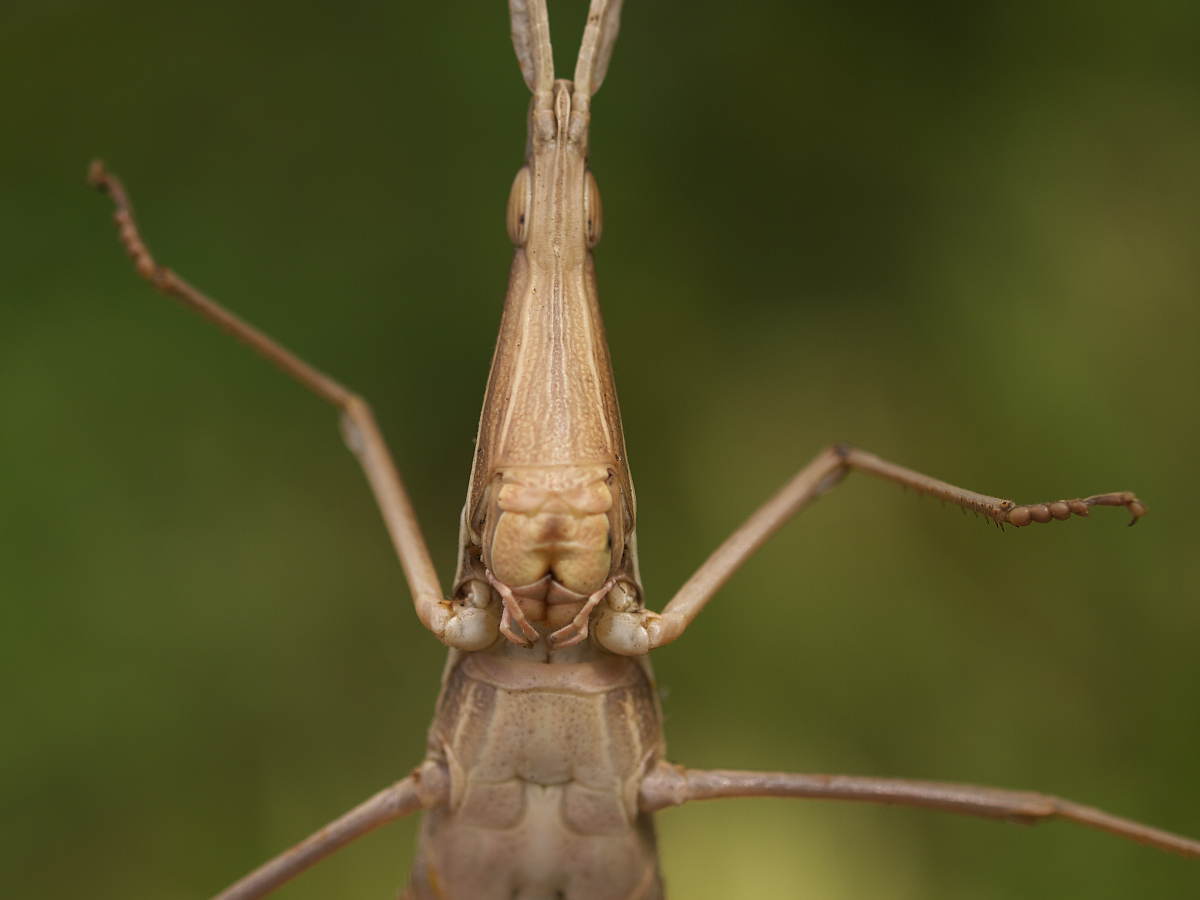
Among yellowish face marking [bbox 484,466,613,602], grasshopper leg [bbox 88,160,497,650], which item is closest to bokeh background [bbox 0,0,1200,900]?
grasshopper leg [bbox 88,160,497,650]

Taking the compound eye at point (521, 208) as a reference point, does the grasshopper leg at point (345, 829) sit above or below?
below

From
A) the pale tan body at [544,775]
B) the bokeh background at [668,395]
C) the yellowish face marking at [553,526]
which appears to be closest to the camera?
the yellowish face marking at [553,526]

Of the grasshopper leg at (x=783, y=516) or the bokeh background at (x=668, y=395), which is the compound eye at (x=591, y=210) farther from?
the bokeh background at (x=668, y=395)

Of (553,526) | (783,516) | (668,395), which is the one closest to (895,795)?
(783,516)

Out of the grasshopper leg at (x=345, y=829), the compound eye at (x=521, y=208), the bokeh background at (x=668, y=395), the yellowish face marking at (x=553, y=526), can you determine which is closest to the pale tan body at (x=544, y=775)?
the grasshopper leg at (x=345, y=829)

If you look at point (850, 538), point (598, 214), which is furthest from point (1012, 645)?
point (598, 214)

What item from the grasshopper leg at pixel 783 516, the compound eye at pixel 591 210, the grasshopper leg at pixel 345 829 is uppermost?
the compound eye at pixel 591 210
